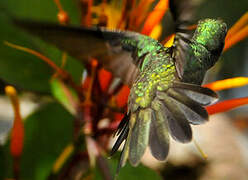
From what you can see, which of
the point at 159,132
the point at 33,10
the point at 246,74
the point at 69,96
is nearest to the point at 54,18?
the point at 33,10

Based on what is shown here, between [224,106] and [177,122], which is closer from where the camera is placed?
[177,122]

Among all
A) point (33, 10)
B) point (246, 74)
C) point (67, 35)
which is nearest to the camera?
point (67, 35)

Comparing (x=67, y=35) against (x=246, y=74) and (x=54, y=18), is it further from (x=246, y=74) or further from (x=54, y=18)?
(x=246, y=74)

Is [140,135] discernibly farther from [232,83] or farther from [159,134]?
[232,83]

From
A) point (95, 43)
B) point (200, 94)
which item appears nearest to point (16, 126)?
point (95, 43)

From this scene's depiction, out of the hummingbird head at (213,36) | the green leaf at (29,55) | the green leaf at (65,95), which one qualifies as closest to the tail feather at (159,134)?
the hummingbird head at (213,36)

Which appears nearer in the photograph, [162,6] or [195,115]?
[195,115]

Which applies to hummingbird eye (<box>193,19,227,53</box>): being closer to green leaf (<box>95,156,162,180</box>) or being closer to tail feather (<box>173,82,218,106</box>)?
tail feather (<box>173,82,218,106</box>)
